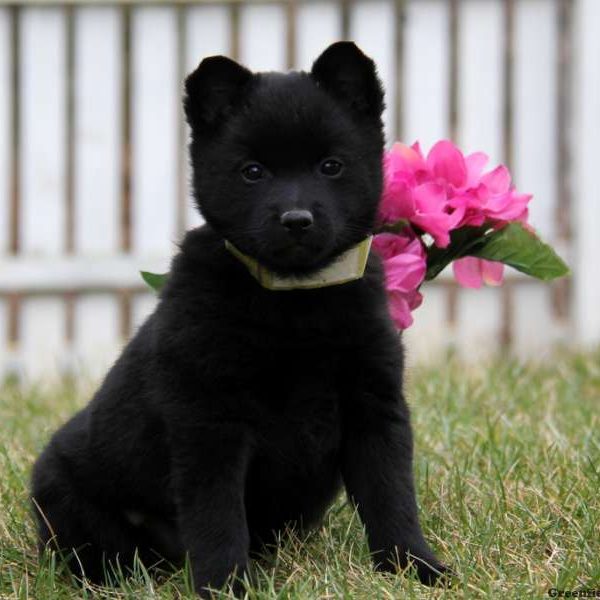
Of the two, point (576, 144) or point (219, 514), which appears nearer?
point (219, 514)

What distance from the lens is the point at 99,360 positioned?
19.6ft

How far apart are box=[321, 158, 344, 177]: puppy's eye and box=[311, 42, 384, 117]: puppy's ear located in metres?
0.15

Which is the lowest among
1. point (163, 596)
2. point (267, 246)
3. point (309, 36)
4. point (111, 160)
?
point (163, 596)

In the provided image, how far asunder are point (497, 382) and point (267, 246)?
2.17 metres

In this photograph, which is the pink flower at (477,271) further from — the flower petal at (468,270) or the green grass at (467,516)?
the green grass at (467,516)

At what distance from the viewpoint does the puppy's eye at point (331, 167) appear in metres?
2.65

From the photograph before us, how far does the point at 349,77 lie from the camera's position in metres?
2.76

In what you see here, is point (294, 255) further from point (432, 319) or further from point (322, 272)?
point (432, 319)

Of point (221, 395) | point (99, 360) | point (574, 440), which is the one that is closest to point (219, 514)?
point (221, 395)

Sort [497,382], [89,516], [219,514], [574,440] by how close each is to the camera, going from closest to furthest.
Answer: [219,514] → [89,516] → [574,440] → [497,382]

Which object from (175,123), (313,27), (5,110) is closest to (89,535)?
(175,123)

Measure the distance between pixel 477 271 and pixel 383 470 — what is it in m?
0.85

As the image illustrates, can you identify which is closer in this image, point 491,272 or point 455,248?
point 455,248

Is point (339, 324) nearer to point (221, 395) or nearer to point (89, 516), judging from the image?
point (221, 395)
